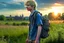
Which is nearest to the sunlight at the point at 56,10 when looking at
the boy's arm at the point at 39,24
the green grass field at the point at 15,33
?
the green grass field at the point at 15,33

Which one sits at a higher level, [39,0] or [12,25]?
[39,0]

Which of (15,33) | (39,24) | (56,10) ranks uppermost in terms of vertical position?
(39,24)

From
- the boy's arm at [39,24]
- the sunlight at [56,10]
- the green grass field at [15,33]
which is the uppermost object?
the boy's arm at [39,24]

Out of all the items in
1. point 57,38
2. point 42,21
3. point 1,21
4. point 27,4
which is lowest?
point 57,38

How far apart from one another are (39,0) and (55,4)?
0.49 metres

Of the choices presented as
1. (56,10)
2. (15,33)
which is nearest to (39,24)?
(15,33)

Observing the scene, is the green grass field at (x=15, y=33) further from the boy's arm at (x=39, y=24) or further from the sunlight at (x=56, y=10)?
the boy's arm at (x=39, y=24)

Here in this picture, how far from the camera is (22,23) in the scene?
7438 mm

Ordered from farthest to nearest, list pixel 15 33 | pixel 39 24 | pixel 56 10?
pixel 56 10 → pixel 15 33 → pixel 39 24

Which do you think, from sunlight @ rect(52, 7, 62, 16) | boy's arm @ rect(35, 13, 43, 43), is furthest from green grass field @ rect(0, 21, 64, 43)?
boy's arm @ rect(35, 13, 43, 43)

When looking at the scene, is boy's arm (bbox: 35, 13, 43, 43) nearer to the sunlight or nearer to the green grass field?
the green grass field

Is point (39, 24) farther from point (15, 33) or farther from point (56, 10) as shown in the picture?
point (56, 10)

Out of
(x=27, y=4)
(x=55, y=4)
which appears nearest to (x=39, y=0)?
(x=55, y=4)

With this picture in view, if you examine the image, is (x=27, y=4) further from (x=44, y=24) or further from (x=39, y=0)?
(x=39, y=0)
